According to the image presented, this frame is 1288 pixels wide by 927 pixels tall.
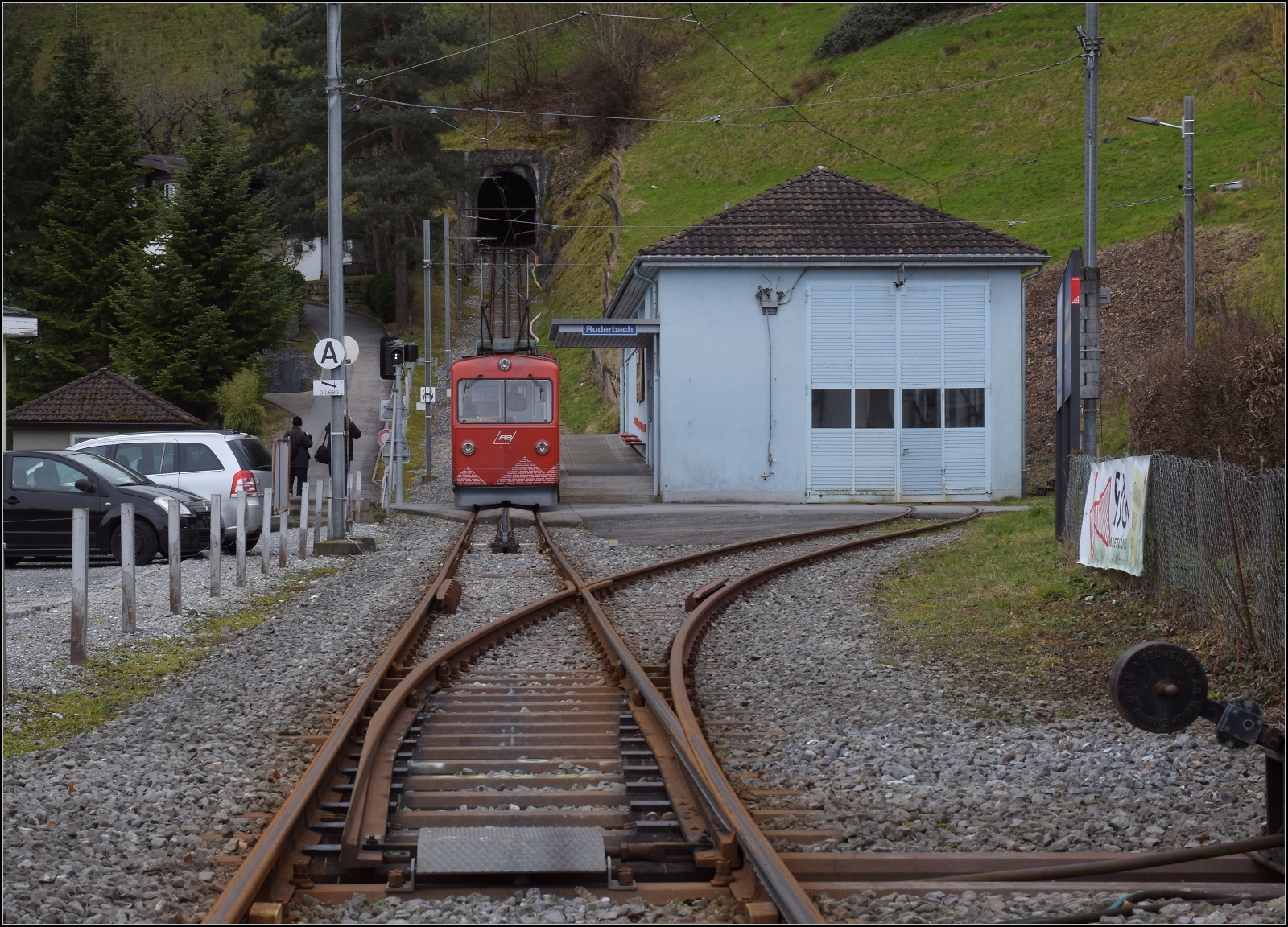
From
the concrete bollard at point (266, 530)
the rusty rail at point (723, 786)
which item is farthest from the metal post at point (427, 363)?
the rusty rail at point (723, 786)

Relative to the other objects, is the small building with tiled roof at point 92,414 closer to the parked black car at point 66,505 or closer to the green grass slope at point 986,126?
the parked black car at point 66,505

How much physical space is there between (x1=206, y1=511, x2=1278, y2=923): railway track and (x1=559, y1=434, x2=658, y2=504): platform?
18.7 metres

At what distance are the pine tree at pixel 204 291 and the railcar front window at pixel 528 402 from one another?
1929 cm

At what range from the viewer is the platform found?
29.5m

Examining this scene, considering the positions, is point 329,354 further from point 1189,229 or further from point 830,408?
point 1189,229

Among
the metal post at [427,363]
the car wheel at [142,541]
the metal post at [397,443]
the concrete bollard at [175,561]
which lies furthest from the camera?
the metal post at [427,363]

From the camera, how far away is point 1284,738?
496 cm

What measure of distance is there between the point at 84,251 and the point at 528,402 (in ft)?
96.1

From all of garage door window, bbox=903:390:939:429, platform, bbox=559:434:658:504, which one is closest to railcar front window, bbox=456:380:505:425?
platform, bbox=559:434:658:504

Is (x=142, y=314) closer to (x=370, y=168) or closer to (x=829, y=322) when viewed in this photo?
(x=370, y=168)

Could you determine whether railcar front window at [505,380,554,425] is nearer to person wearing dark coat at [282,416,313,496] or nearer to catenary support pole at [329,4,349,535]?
person wearing dark coat at [282,416,313,496]

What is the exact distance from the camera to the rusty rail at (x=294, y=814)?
4242 mm

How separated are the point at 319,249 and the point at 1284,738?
6931 centimetres

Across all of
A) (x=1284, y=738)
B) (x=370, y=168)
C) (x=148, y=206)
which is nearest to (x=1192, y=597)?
(x=1284, y=738)
